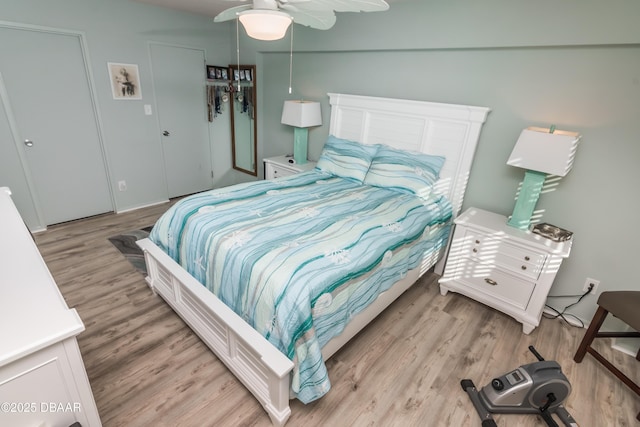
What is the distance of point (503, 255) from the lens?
2.25m

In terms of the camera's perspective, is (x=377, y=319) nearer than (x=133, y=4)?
Yes

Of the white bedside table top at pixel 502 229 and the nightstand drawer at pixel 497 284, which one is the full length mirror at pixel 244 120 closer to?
the white bedside table top at pixel 502 229

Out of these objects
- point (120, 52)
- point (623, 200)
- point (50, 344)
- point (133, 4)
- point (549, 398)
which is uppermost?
point (133, 4)

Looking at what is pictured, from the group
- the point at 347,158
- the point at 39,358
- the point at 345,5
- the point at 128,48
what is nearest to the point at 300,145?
the point at 347,158

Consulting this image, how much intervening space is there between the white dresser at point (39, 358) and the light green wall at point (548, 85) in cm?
281

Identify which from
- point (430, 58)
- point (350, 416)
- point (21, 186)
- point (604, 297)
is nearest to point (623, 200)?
point (604, 297)

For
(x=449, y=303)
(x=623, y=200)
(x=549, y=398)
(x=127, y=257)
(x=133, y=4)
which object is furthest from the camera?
(x=133, y=4)

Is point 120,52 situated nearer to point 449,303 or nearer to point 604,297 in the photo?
point 449,303

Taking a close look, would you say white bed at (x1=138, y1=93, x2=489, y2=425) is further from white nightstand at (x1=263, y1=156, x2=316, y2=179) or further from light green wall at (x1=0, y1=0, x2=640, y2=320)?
white nightstand at (x1=263, y1=156, x2=316, y2=179)

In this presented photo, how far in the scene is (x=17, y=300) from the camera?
3.30 feet

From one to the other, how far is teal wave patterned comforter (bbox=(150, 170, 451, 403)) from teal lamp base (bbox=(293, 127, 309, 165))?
111 centimetres

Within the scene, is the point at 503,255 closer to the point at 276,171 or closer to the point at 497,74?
the point at 497,74

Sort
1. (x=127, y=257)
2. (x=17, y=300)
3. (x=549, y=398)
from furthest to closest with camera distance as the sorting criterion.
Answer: (x=127, y=257)
(x=549, y=398)
(x=17, y=300)

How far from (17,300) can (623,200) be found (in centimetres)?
318
